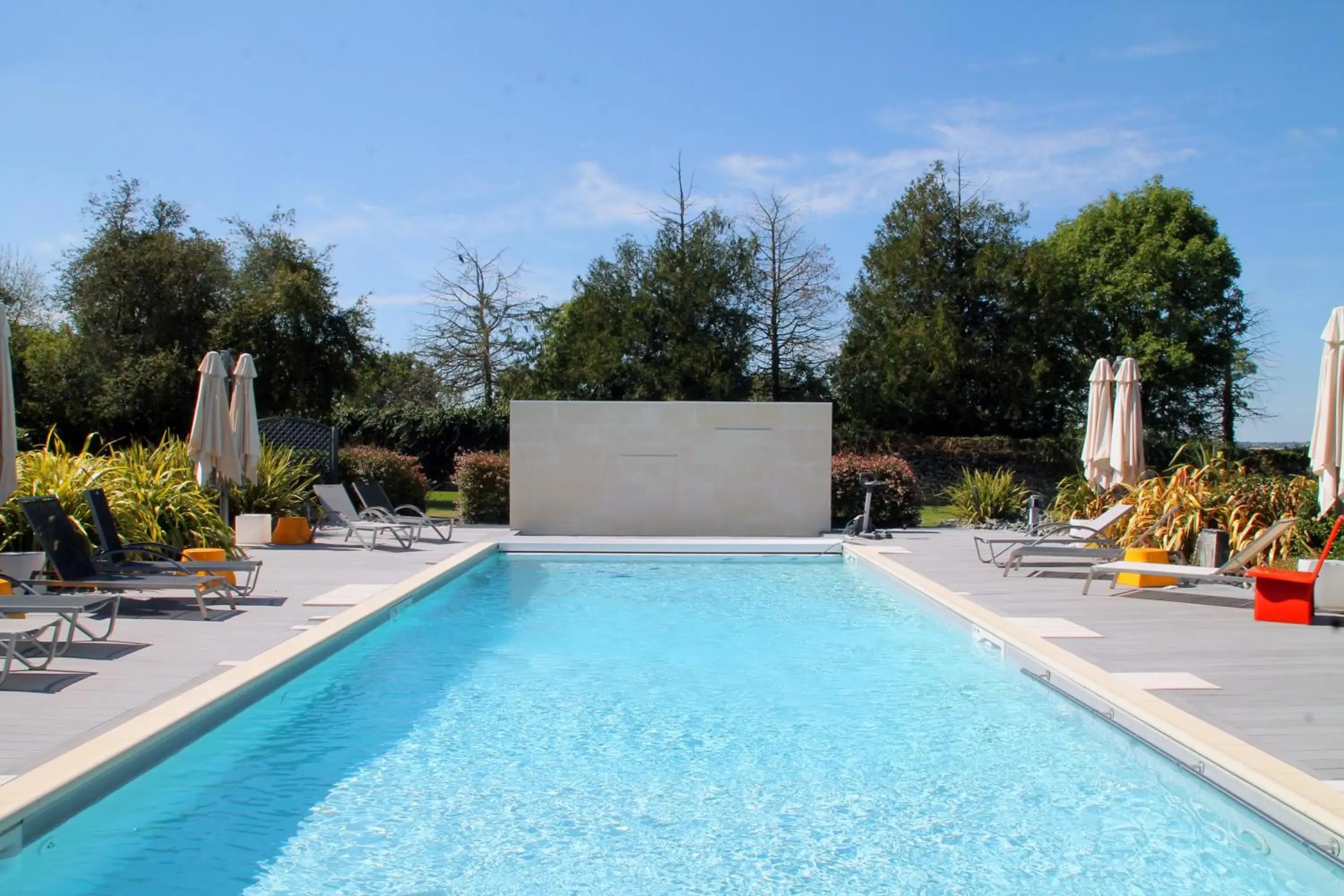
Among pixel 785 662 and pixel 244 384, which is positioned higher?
pixel 244 384

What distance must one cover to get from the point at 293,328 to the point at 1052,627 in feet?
67.3

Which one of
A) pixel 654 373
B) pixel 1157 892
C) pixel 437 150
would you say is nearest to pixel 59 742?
pixel 1157 892

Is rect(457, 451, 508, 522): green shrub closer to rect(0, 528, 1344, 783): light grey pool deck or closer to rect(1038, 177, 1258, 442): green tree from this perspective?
rect(0, 528, 1344, 783): light grey pool deck

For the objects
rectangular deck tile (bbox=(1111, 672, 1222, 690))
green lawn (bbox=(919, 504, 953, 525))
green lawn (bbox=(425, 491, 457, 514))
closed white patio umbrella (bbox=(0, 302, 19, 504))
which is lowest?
rectangular deck tile (bbox=(1111, 672, 1222, 690))

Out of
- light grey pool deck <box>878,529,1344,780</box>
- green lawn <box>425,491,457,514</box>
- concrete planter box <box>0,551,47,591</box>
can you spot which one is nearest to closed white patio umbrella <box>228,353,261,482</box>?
concrete planter box <box>0,551,47,591</box>

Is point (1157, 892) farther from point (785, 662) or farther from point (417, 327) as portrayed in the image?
point (417, 327)

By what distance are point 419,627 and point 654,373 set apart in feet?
66.9

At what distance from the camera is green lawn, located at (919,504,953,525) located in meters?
18.8

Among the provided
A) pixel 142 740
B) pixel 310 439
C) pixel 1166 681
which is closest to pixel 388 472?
pixel 310 439

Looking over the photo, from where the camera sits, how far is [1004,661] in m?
7.26

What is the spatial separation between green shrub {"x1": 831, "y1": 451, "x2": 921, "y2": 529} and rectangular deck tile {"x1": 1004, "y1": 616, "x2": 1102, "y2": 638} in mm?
9202

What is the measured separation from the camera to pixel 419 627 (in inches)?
352

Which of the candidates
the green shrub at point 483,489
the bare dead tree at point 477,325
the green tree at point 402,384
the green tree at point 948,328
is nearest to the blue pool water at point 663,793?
the green shrub at point 483,489

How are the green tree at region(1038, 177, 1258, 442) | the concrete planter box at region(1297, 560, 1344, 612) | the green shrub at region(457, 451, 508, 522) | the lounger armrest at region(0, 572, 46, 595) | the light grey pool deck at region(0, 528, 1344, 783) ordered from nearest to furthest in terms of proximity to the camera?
the light grey pool deck at region(0, 528, 1344, 783) < the lounger armrest at region(0, 572, 46, 595) < the concrete planter box at region(1297, 560, 1344, 612) < the green shrub at region(457, 451, 508, 522) < the green tree at region(1038, 177, 1258, 442)
